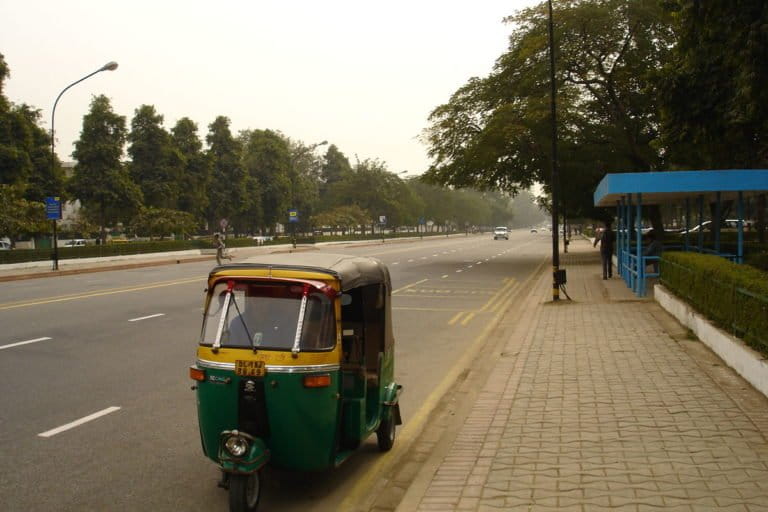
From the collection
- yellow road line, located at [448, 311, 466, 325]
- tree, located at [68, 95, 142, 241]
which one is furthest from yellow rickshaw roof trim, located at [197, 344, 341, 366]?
tree, located at [68, 95, 142, 241]

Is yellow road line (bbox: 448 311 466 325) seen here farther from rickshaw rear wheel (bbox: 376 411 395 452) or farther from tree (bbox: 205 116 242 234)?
tree (bbox: 205 116 242 234)

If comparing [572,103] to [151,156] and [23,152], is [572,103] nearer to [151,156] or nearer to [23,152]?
[23,152]

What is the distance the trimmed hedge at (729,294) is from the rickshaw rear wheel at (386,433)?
15.0 ft

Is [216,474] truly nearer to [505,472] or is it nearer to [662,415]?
[505,472]

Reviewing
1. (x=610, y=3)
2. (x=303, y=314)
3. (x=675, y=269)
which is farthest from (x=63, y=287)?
(x=610, y=3)

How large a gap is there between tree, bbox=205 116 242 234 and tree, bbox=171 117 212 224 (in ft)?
14.4

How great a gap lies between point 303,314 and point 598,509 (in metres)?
2.53

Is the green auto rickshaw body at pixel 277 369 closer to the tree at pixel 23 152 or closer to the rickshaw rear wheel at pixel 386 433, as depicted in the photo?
the rickshaw rear wheel at pixel 386 433

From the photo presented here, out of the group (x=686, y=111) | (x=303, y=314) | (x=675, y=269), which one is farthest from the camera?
(x=675, y=269)

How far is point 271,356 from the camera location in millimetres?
5316

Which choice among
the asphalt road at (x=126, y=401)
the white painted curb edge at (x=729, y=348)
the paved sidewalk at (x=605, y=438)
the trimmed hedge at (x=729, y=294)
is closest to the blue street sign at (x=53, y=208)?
the asphalt road at (x=126, y=401)

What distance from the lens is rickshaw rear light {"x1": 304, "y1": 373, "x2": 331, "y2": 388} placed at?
5.27 meters

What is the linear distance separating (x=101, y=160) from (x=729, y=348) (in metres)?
52.0

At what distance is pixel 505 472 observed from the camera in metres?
5.88
